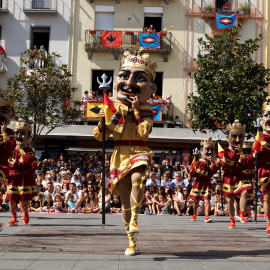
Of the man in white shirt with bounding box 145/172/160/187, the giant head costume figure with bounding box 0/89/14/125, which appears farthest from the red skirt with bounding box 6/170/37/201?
the man in white shirt with bounding box 145/172/160/187

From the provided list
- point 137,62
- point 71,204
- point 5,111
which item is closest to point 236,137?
point 137,62

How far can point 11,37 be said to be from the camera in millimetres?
27625

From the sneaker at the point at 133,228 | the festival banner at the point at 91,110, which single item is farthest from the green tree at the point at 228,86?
the sneaker at the point at 133,228

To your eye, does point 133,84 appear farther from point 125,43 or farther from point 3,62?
point 3,62

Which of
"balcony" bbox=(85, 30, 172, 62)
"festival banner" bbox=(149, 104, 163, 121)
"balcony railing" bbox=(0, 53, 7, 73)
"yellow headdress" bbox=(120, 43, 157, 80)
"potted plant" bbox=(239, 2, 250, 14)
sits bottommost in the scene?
"yellow headdress" bbox=(120, 43, 157, 80)

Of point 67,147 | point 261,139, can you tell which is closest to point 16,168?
point 261,139

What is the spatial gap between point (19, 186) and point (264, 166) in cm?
511

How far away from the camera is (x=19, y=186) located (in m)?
10.4

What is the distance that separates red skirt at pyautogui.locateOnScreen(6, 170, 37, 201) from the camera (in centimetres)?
1034

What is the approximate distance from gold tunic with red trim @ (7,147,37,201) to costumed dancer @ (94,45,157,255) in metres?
4.05

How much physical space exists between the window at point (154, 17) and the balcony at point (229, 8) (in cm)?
247

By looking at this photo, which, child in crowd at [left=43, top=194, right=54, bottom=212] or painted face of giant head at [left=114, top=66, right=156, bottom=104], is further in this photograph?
child in crowd at [left=43, top=194, right=54, bottom=212]

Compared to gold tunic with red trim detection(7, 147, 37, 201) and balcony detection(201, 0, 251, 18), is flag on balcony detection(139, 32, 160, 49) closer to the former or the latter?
balcony detection(201, 0, 251, 18)

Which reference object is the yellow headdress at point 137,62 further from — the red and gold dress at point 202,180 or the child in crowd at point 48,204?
the child in crowd at point 48,204
